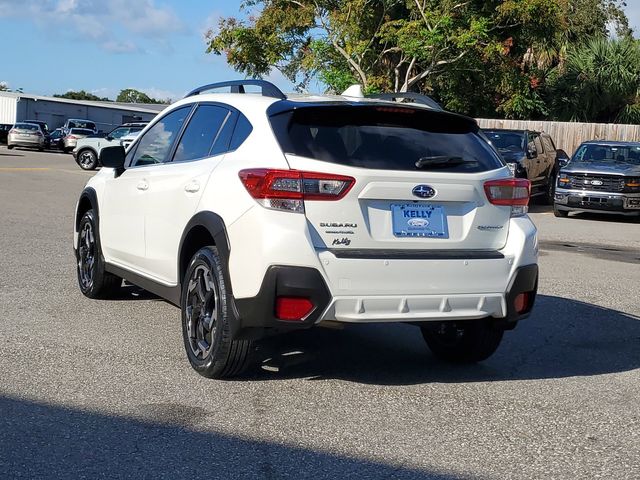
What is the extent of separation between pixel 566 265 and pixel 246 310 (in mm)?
7344

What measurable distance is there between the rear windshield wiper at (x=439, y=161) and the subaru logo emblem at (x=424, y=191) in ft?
0.52

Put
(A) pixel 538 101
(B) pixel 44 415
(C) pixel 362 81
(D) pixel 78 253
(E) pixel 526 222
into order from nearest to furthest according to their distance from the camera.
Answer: (B) pixel 44 415, (E) pixel 526 222, (D) pixel 78 253, (C) pixel 362 81, (A) pixel 538 101

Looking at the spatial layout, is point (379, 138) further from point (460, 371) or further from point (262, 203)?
point (460, 371)

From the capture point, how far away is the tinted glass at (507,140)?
68.5ft

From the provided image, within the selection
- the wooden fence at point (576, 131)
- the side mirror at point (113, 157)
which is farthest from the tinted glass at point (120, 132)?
the side mirror at point (113, 157)

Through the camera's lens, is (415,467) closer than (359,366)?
Yes

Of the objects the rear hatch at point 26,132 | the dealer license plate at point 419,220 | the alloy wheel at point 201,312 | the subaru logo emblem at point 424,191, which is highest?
the subaru logo emblem at point 424,191

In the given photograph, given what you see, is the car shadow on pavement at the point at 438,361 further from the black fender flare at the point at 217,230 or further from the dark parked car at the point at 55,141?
the dark parked car at the point at 55,141

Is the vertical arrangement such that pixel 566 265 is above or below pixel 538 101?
below

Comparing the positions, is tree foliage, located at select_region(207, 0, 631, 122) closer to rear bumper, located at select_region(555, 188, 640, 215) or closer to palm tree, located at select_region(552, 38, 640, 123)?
palm tree, located at select_region(552, 38, 640, 123)

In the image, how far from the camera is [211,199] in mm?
5777

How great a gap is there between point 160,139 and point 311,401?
109 inches

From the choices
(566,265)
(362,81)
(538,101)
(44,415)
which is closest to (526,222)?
(44,415)

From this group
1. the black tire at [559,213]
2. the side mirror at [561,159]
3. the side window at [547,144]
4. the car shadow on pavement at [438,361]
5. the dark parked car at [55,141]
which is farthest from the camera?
the dark parked car at [55,141]
